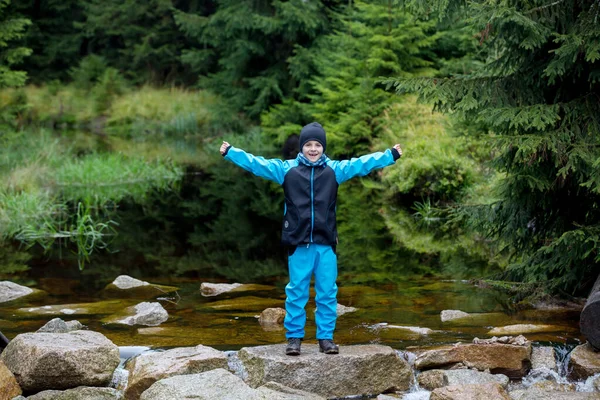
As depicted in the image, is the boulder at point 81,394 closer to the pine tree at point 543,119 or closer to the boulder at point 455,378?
Result: the boulder at point 455,378

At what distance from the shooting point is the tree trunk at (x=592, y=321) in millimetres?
6227

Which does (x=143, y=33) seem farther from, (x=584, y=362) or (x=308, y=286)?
(x=584, y=362)

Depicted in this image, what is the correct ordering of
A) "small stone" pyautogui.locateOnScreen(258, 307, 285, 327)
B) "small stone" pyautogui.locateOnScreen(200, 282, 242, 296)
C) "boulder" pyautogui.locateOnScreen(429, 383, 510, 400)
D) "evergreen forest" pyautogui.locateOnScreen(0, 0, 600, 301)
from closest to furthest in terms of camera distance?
"boulder" pyautogui.locateOnScreen(429, 383, 510, 400) < "evergreen forest" pyautogui.locateOnScreen(0, 0, 600, 301) < "small stone" pyautogui.locateOnScreen(258, 307, 285, 327) < "small stone" pyautogui.locateOnScreen(200, 282, 242, 296)

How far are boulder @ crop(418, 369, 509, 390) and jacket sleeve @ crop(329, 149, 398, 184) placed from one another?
163 cm

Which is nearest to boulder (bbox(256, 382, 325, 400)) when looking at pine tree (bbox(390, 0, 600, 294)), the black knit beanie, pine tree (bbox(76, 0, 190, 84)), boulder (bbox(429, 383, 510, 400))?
boulder (bbox(429, 383, 510, 400))

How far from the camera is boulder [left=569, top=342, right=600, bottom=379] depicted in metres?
6.20

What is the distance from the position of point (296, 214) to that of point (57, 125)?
31.9 meters

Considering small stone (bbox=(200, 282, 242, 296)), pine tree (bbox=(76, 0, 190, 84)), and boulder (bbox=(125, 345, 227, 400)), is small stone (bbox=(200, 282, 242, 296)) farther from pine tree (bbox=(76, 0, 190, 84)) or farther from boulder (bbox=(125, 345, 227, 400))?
pine tree (bbox=(76, 0, 190, 84))

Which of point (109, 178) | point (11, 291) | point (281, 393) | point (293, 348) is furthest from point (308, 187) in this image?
point (109, 178)

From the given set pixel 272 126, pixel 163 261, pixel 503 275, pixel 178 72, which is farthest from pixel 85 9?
pixel 503 275

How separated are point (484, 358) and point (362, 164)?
1.83 meters

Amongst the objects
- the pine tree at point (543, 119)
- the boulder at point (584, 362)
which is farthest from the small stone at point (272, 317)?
the boulder at point (584, 362)

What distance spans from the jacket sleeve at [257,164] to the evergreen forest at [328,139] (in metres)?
2.03

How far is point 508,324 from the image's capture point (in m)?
7.61
